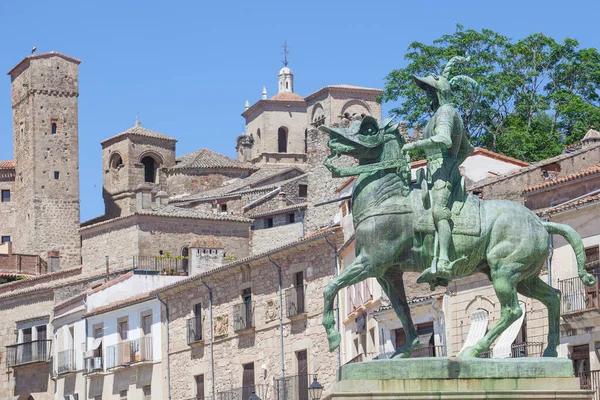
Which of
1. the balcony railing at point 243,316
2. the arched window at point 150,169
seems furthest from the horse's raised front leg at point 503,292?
the arched window at point 150,169

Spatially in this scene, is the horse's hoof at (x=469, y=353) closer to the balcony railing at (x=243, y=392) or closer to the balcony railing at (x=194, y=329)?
the balcony railing at (x=243, y=392)

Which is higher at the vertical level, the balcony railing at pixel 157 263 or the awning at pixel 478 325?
the balcony railing at pixel 157 263

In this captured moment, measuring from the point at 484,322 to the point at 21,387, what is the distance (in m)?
33.1

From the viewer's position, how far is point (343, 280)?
1309cm

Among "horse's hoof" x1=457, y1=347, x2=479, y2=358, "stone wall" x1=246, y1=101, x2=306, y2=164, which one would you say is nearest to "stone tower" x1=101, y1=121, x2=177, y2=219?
"stone wall" x1=246, y1=101, x2=306, y2=164

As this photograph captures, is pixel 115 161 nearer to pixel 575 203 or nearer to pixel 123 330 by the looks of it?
pixel 123 330

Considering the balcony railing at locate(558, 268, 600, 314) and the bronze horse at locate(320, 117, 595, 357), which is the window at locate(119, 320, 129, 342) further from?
the bronze horse at locate(320, 117, 595, 357)

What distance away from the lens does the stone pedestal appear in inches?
492

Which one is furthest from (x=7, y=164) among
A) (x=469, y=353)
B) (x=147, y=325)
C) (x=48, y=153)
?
(x=469, y=353)

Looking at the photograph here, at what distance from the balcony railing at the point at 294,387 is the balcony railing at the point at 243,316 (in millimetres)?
3017

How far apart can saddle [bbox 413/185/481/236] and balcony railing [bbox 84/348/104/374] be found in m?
40.5

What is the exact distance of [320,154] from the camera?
7294 cm

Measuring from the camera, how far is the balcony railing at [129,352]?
50.4 meters

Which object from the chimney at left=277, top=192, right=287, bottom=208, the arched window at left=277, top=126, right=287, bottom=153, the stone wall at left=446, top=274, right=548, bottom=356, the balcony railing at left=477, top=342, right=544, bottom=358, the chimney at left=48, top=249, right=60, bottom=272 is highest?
the arched window at left=277, top=126, right=287, bottom=153
